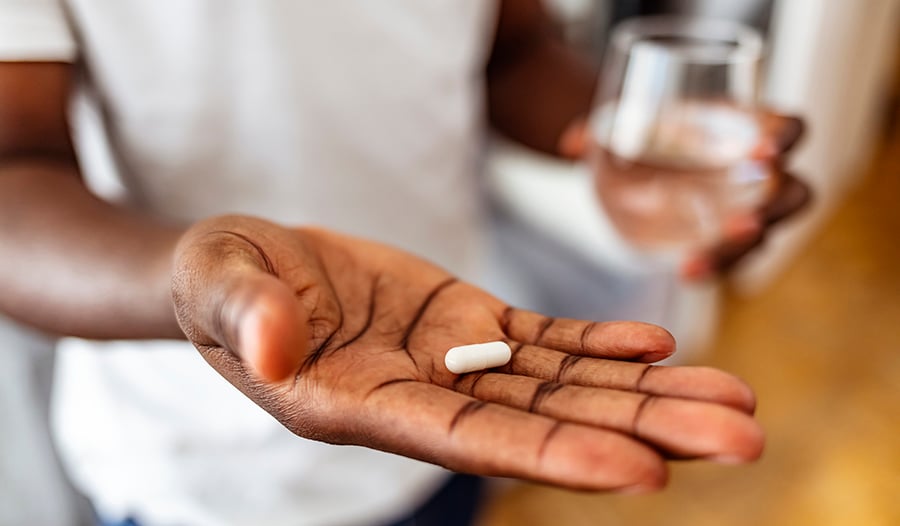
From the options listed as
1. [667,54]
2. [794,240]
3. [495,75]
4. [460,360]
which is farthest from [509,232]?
[794,240]

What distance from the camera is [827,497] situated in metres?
1.29

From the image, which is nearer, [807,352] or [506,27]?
[506,27]

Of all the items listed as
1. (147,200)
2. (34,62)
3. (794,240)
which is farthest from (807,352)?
(34,62)

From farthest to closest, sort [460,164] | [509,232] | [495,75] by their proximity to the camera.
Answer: [509,232] < [495,75] < [460,164]

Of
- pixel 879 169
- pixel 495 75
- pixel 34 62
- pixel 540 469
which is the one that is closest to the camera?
pixel 540 469

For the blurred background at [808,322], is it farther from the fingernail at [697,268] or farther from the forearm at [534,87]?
the fingernail at [697,268]

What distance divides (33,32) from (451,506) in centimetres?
49

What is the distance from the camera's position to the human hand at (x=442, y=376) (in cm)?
29

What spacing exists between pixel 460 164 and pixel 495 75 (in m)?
0.16

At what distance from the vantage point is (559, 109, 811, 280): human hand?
1.97 ft

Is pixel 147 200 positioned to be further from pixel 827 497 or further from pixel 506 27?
pixel 827 497

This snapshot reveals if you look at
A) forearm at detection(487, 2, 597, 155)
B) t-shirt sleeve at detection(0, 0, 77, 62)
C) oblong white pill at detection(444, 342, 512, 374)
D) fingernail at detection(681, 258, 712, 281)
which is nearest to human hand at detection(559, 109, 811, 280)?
fingernail at detection(681, 258, 712, 281)

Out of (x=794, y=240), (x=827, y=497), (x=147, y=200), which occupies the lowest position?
(x=827, y=497)

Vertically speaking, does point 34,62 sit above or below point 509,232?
above
